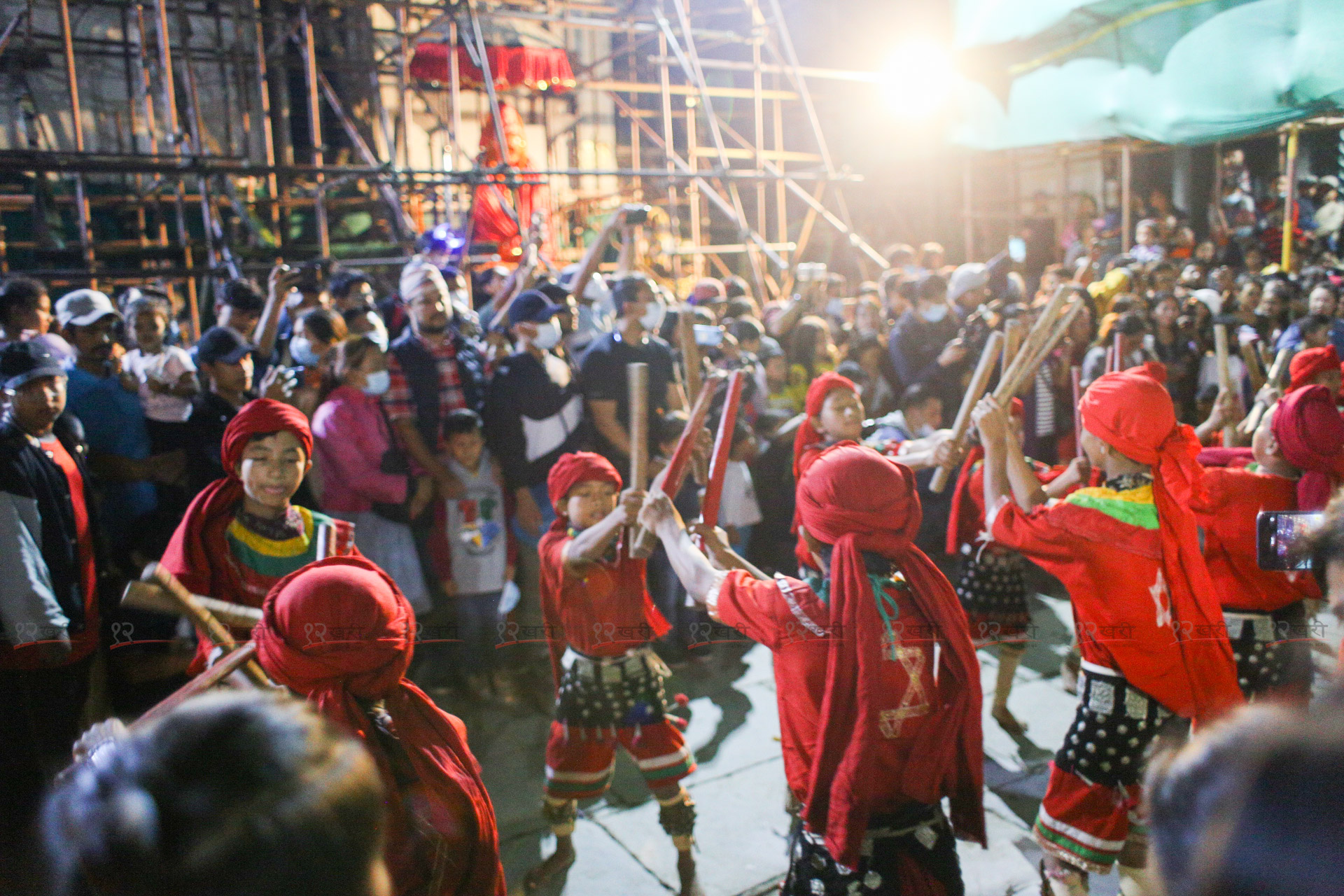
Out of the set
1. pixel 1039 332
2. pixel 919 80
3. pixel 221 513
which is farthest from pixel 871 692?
pixel 919 80

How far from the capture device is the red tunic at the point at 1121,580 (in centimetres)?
263

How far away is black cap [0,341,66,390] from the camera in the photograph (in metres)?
3.15

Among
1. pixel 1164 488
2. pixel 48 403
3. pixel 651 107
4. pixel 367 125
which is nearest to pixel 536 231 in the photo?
pixel 48 403

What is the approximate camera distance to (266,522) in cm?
285

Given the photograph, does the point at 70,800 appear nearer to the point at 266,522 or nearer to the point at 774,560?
the point at 266,522

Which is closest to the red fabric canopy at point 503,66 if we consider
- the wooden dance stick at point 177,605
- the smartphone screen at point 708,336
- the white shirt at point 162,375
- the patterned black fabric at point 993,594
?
the smartphone screen at point 708,336

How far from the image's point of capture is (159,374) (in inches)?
161

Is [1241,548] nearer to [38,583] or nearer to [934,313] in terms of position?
[934,313]

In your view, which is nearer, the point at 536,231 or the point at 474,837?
the point at 474,837

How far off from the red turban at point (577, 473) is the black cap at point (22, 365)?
181cm

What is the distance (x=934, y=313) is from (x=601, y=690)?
14.1 ft

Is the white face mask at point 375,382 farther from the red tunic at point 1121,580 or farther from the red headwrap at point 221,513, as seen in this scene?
the red tunic at point 1121,580

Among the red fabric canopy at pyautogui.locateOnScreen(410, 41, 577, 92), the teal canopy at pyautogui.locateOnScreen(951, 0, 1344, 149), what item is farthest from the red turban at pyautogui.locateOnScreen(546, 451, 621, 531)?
the red fabric canopy at pyautogui.locateOnScreen(410, 41, 577, 92)

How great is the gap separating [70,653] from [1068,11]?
8.52m
